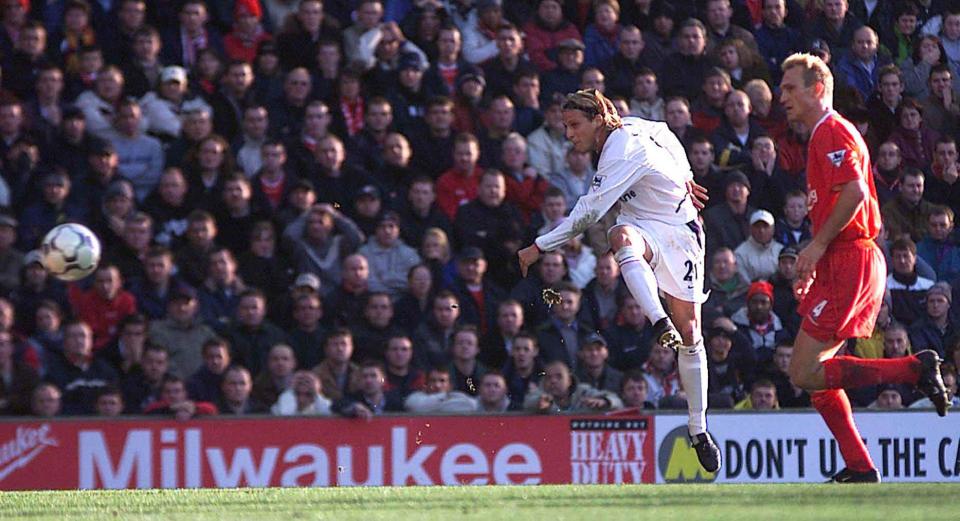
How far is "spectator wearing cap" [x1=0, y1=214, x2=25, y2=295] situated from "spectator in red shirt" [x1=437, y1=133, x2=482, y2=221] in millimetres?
3214

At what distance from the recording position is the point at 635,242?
9188mm

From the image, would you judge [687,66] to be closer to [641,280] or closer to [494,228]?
[494,228]

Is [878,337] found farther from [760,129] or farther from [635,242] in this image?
[635,242]

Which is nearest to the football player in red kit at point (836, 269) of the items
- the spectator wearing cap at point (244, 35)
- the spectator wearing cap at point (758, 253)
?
the spectator wearing cap at point (758, 253)

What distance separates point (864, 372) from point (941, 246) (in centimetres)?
663

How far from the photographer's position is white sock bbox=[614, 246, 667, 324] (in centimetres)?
893

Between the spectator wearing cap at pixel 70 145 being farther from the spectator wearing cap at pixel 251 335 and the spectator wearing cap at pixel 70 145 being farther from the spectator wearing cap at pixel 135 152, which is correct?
the spectator wearing cap at pixel 251 335

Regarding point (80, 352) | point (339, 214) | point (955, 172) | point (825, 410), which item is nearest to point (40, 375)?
point (80, 352)

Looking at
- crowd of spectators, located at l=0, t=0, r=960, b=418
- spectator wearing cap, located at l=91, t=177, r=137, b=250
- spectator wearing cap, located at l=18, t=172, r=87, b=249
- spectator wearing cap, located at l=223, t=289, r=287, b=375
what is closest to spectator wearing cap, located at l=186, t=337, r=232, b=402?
crowd of spectators, located at l=0, t=0, r=960, b=418

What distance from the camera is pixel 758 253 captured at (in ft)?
45.5

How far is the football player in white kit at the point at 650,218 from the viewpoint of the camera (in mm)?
9156

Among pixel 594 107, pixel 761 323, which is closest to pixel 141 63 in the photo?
pixel 761 323

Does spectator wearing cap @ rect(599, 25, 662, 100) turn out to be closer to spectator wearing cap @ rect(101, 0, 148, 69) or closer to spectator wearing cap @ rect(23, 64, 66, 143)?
spectator wearing cap @ rect(101, 0, 148, 69)

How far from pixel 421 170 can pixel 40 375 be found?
11.2 ft
